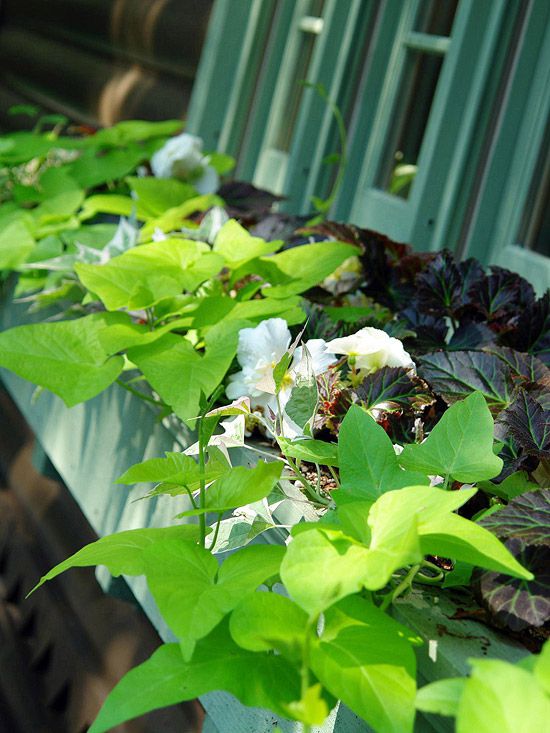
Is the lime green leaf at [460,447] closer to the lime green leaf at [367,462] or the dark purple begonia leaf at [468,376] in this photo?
the lime green leaf at [367,462]

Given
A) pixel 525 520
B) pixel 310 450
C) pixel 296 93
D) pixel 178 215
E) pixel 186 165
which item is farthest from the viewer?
pixel 296 93

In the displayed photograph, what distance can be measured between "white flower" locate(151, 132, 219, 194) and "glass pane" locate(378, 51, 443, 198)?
39 cm

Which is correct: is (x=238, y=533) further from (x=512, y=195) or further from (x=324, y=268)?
(x=512, y=195)

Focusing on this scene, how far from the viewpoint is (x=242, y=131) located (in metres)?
2.85

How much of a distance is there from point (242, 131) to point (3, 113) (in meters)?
2.59

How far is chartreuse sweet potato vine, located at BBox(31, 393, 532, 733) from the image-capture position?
1.95 feet

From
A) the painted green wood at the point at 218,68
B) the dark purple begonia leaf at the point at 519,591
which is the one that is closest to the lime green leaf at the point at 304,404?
the dark purple begonia leaf at the point at 519,591

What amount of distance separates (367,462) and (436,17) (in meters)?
1.56


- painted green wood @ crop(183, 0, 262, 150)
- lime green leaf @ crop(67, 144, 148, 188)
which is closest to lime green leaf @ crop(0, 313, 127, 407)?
lime green leaf @ crop(67, 144, 148, 188)

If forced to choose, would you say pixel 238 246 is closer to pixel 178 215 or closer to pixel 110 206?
pixel 178 215

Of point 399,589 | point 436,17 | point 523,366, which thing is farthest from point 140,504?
point 436,17

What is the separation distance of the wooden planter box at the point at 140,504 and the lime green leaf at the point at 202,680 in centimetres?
11

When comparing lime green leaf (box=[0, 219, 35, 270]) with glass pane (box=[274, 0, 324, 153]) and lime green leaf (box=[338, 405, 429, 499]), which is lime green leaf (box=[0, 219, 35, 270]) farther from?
lime green leaf (box=[338, 405, 429, 499])

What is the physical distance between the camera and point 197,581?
69cm
